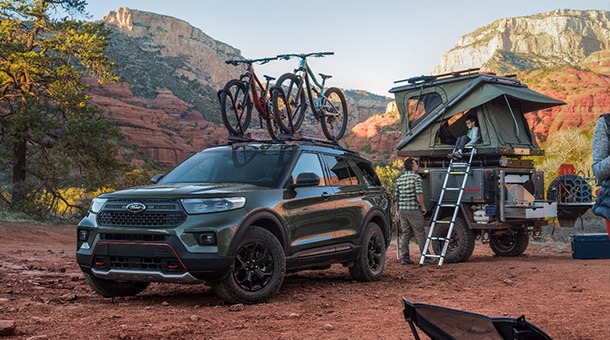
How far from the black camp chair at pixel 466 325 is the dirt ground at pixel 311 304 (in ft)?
9.94

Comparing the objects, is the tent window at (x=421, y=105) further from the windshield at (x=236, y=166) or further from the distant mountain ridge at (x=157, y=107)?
the distant mountain ridge at (x=157, y=107)

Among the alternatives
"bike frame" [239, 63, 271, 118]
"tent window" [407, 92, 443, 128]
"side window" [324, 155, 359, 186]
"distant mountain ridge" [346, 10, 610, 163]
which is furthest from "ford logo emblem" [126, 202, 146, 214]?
"distant mountain ridge" [346, 10, 610, 163]

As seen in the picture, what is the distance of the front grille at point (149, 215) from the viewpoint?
676 cm

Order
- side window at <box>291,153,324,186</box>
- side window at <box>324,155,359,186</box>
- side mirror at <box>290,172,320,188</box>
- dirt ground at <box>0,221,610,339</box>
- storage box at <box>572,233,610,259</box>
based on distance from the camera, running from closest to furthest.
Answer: dirt ground at <box>0,221,610,339</box>
side mirror at <box>290,172,320,188</box>
side window at <box>291,153,324,186</box>
side window at <box>324,155,359,186</box>
storage box at <box>572,233,610,259</box>

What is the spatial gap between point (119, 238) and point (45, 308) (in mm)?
976

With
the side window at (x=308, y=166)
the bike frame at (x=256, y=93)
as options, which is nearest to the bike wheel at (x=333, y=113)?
the bike frame at (x=256, y=93)

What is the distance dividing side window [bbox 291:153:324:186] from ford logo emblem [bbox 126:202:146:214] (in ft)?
6.34

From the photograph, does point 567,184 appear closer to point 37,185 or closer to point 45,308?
point 45,308

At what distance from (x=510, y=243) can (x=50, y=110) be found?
18260 mm

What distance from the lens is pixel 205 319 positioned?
19.5 feet

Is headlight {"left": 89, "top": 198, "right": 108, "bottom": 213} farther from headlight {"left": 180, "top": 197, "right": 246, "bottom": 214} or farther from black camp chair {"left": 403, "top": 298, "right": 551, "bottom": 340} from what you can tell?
black camp chair {"left": 403, "top": 298, "right": 551, "bottom": 340}

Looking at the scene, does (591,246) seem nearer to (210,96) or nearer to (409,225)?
(409,225)

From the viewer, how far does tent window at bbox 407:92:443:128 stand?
46.7 ft

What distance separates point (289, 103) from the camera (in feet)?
40.0
